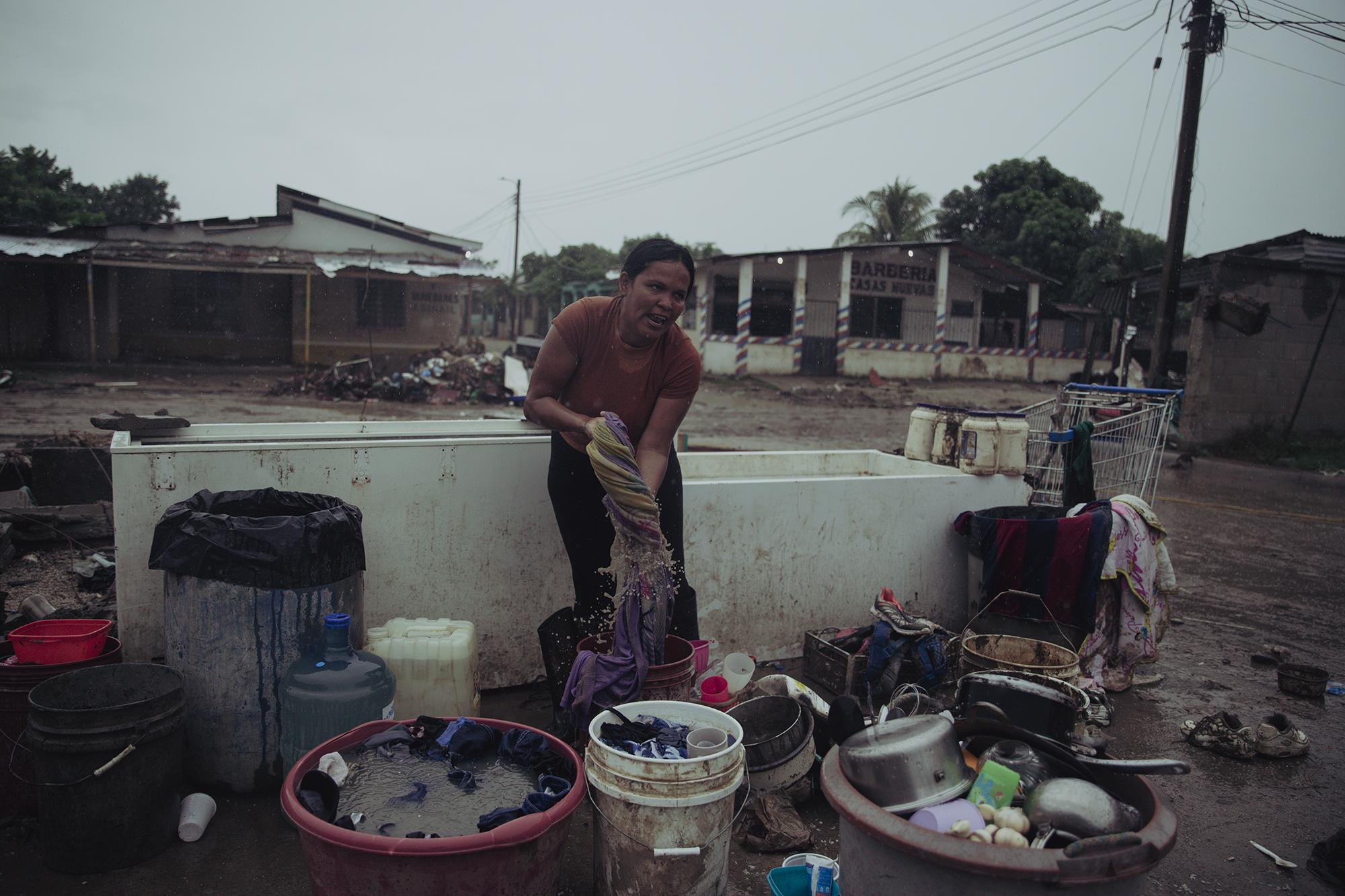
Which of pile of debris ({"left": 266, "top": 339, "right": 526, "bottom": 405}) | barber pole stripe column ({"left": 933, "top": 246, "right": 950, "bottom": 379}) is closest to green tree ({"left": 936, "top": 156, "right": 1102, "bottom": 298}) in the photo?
barber pole stripe column ({"left": 933, "top": 246, "right": 950, "bottom": 379})

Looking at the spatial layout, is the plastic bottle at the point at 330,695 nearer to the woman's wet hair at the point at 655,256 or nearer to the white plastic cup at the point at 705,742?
the white plastic cup at the point at 705,742

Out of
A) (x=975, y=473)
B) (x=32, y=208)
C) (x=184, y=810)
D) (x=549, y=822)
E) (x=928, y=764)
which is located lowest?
(x=184, y=810)

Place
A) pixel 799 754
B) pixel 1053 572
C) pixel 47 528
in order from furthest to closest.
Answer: pixel 47 528
pixel 1053 572
pixel 799 754

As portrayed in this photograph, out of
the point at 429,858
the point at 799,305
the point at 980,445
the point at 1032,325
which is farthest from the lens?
the point at 1032,325

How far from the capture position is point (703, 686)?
11.6 ft

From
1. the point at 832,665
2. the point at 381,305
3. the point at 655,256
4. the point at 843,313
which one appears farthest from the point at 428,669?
the point at 843,313

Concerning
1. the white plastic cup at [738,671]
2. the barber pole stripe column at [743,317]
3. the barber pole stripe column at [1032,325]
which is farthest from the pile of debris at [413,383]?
the barber pole stripe column at [1032,325]

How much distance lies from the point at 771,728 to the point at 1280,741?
246 centimetres

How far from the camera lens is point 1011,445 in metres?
4.97

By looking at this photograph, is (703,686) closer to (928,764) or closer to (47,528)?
(928,764)

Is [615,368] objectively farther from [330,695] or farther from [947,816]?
[947,816]

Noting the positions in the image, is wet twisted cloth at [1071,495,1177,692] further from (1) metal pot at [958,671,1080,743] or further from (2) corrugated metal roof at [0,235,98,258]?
(2) corrugated metal roof at [0,235,98,258]

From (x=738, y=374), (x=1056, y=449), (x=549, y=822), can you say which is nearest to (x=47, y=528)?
(x=549, y=822)

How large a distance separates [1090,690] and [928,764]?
94.8 inches
